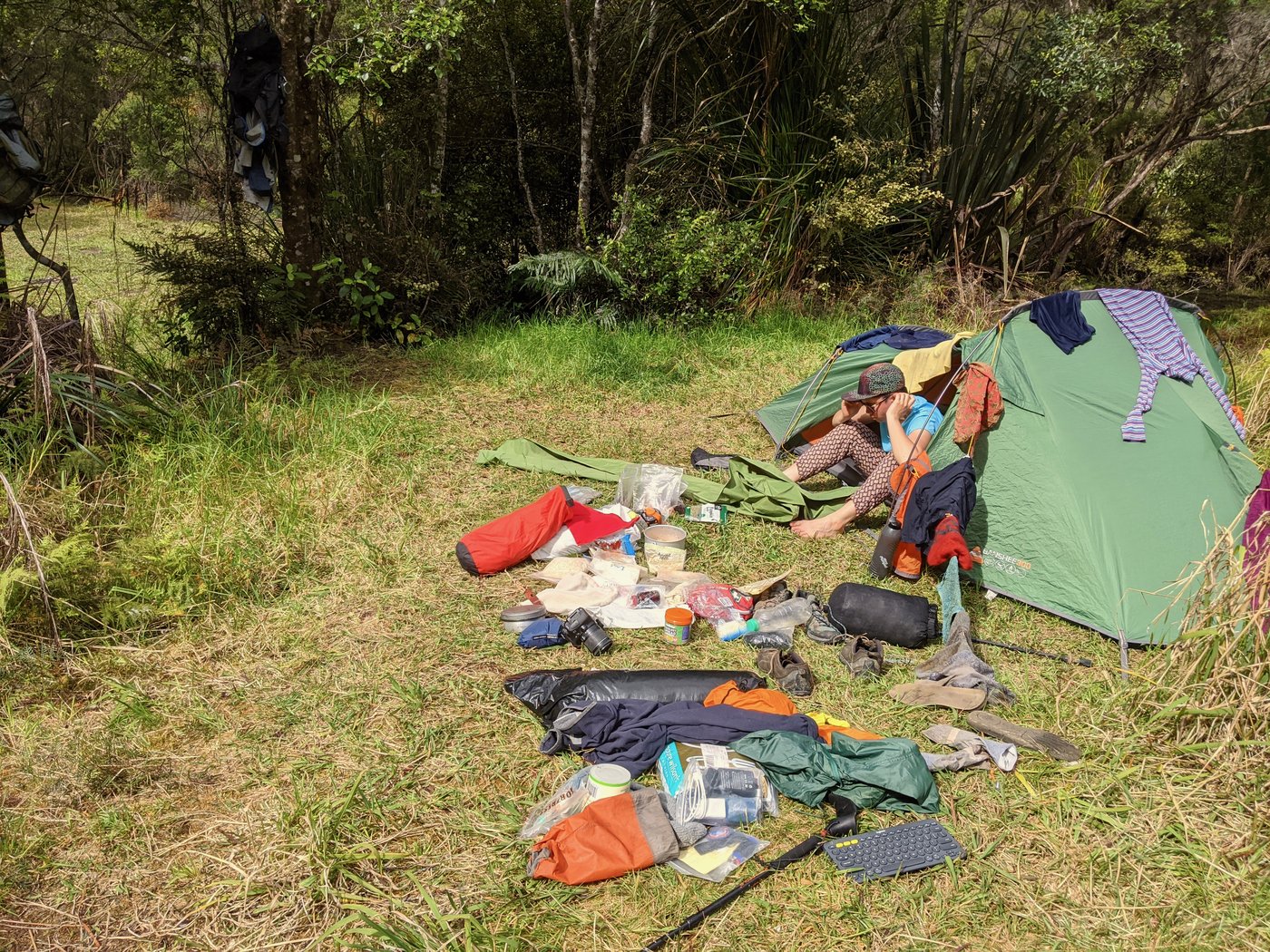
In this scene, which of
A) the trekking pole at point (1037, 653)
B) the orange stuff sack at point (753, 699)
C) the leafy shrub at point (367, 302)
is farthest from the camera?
the leafy shrub at point (367, 302)

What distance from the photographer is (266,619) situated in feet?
11.8

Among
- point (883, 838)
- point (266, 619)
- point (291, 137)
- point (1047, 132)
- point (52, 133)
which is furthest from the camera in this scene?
point (52, 133)

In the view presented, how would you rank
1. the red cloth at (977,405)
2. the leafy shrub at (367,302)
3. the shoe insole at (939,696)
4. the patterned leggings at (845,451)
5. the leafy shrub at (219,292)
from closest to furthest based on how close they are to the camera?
the shoe insole at (939,696) < the red cloth at (977,405) < the patterned leggings at (845,451) < the leafy shrub at (219,292) < the leafy shrub at (367,302)

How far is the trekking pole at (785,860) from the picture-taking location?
7.58 ft

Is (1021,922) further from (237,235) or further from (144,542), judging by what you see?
(237,235)

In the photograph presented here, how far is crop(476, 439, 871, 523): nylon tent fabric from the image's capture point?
470cm

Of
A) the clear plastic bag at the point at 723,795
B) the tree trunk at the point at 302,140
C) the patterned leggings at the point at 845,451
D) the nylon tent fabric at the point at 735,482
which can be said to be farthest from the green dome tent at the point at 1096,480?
the tree trunk at the point at 302,140

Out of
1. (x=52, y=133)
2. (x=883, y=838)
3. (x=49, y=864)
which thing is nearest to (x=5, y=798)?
(x=49, y=864)

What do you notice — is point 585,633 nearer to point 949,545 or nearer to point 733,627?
point 733,627

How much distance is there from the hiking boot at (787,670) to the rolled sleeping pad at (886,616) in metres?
0.36

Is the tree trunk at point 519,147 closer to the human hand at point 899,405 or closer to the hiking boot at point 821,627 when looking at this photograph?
the human hand at point 899,405

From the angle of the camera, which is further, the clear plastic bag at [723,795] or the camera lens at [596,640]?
the camera lens at [596,640]

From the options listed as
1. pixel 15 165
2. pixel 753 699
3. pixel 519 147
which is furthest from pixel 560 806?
pixel 519 147

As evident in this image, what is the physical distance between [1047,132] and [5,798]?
9.38 meters
